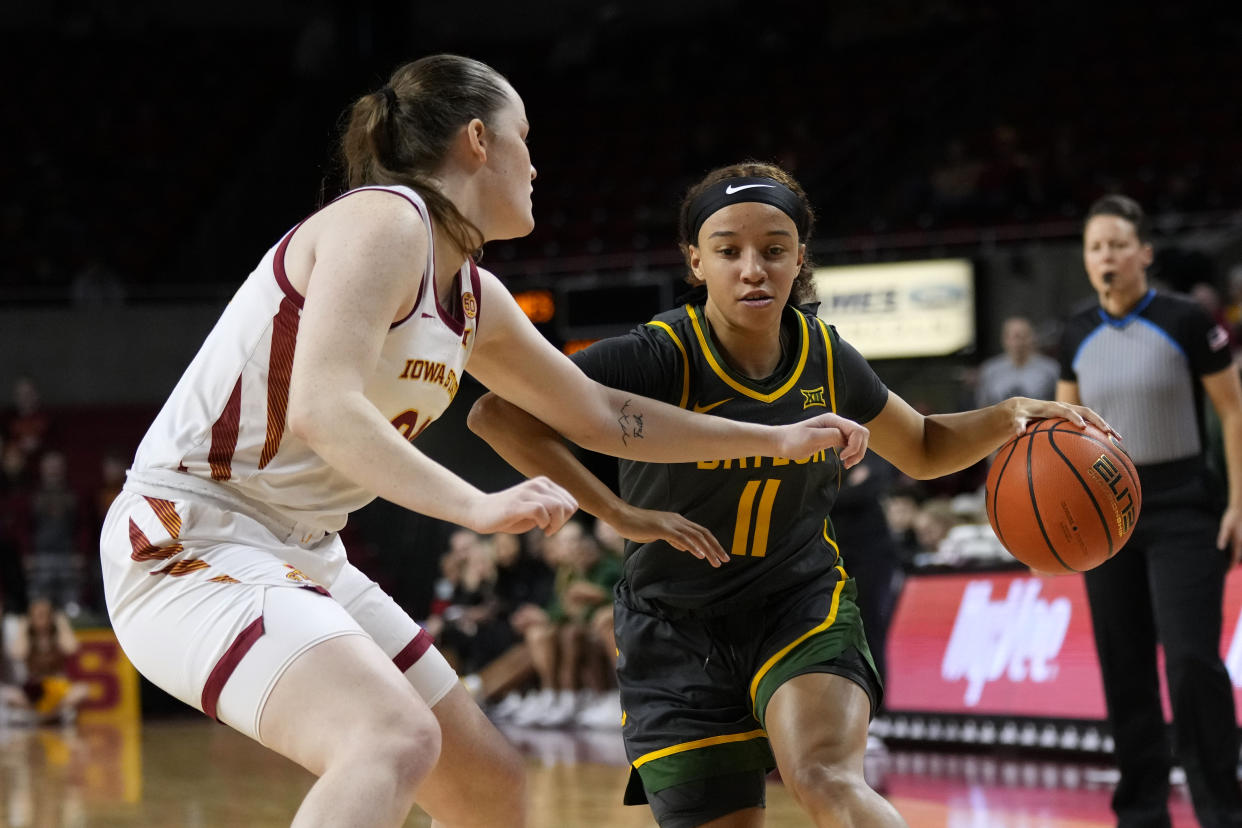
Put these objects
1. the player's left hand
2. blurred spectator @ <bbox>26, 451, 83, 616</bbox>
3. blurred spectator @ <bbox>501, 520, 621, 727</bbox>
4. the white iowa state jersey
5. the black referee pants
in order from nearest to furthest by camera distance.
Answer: the white iowa state jersey < the black referee pants < the player's left hand < blurred spectator @ <bbox>501, 520, 621, 727</bbox> < blurred spectator @ <bbox>26, 451, 83, 616</bbox>

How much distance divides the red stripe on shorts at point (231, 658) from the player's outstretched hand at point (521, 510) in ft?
1.52

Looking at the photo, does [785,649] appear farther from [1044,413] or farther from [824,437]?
[1044,413]

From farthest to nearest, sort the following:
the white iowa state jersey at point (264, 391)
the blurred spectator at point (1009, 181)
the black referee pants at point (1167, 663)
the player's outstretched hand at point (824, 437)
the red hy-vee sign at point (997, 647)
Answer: the blurred spectator at point (1009, 181), the red hy-vee sign at point (997, 647), the black referee pants at point (1167, 663), the player's outstretched hand at point (824, 437), the white iowa state jersey at point (264, 391)

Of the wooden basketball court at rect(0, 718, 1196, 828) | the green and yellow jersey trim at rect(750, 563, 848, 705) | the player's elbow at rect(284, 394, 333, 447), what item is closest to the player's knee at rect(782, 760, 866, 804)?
the green and yellow jersey trim at rect(750, 563, 848, 705)

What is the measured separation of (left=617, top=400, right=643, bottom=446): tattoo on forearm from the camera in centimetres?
311

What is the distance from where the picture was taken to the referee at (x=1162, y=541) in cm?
477

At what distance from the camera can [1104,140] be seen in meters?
14.8

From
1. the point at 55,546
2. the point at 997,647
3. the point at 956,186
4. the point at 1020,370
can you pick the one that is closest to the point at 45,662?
the point at 55,546

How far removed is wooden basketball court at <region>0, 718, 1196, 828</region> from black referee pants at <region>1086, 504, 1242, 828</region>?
82cm

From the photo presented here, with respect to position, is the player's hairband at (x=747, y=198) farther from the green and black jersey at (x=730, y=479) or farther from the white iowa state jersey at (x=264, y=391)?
the white iowa state jersey at (x=264, y=391)

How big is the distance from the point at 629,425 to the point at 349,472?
98cm

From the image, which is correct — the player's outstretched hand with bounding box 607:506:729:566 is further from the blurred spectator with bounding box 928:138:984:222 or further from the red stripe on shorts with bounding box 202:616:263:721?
the blurred spectator with bounding box 928:138:984:222

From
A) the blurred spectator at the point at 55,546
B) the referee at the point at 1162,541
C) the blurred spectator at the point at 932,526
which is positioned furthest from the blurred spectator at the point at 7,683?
the referee at the point at 1162,541

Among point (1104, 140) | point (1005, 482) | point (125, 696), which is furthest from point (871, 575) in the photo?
point (1104, 140)
